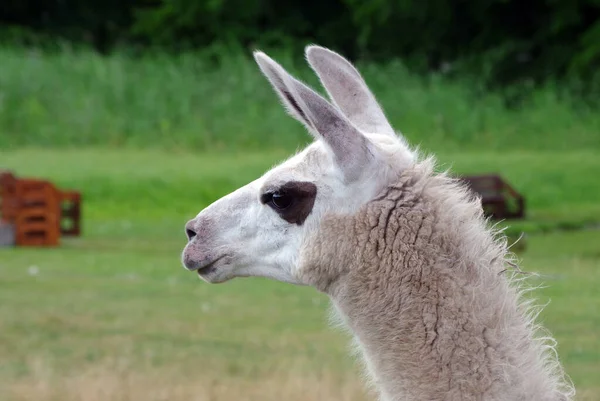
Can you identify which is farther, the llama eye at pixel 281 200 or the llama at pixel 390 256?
the llama eye at pixel 281 200

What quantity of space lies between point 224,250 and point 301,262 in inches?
12.6

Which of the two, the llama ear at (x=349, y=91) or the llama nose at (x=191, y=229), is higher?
the llama ear at (x=349, y=91)

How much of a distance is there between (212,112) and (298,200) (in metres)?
20.9

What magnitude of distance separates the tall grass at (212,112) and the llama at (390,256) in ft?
60.7

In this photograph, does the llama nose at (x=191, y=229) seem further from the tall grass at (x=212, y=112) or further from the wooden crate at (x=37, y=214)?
the tall grass at (x=212, y=112)

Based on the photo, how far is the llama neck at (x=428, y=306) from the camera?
13.8 feet

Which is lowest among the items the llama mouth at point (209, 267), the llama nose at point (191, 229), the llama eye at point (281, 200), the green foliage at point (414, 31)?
the green foliage at point (414, 31)

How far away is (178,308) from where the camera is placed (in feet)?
41.2

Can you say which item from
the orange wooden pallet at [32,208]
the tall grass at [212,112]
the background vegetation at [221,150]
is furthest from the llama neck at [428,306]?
the tall grass at [212,112]

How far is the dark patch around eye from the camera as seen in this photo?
458cm

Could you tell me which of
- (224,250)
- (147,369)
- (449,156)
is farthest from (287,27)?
Answer: (224,250)

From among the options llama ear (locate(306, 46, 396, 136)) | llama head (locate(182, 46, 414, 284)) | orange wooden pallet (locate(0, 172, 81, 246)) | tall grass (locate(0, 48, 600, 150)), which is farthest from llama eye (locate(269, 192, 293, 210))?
tall grass (locate(0, 48, 600, 150))

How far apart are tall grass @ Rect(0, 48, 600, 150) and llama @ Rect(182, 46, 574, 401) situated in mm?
18497

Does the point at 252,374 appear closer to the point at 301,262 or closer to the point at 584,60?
the point at 301,262
